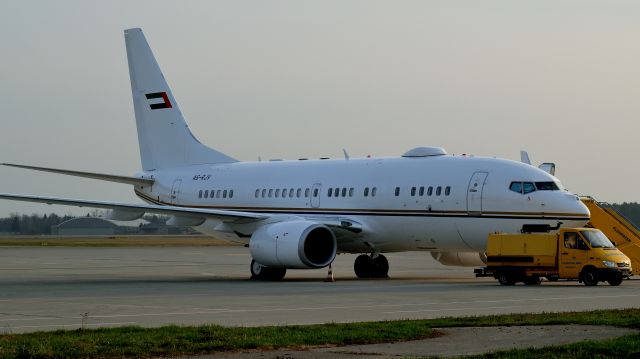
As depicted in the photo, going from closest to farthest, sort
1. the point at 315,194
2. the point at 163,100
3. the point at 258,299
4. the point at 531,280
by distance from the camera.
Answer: the point at 258,299, the point at 531,280, the point at 315,194, the point at 163,100

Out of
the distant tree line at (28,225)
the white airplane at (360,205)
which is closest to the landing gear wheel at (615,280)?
the white airplane at (360,205)

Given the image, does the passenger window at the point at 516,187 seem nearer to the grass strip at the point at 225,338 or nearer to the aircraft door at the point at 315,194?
the aircraft door at the point at 315,194

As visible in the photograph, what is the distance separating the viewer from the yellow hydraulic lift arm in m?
35.9

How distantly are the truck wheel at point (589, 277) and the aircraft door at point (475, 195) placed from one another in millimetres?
3912

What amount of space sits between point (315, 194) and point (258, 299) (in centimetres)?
1249

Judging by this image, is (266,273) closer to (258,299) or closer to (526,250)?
(526,250)

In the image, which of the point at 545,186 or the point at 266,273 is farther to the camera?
the point at 266,273

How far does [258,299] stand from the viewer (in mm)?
25094

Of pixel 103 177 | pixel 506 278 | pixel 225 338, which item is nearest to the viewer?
pixel 225 338

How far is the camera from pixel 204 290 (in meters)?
28.9

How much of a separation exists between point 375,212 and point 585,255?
7.53 meters

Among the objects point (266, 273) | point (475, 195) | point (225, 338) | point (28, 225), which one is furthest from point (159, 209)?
point (28, 225)

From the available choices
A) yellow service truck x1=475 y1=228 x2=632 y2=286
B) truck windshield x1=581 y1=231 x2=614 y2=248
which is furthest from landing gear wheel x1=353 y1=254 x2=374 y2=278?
truck windshield x1=581 y1=231 x2=614 y2=248

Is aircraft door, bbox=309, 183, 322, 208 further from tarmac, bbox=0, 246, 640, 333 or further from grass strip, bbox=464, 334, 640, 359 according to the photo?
grass strip, bbox=464, 334, 640, 359
